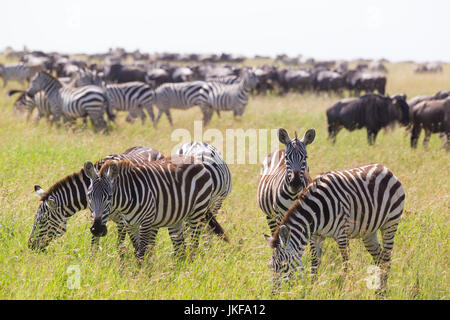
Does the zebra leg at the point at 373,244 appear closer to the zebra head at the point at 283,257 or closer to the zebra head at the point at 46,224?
the zebra head at the point at 283,257

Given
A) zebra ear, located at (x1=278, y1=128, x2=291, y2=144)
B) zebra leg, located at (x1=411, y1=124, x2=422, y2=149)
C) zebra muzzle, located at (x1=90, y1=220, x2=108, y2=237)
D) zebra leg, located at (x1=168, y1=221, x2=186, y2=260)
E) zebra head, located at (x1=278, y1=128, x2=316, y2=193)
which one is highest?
zebra ear, located at (x1=278, y1=128, x2=291, y2=144)

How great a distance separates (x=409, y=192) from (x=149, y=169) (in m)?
5.21

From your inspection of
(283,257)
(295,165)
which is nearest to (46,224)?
(283,257)

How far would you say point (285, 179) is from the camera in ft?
18.8

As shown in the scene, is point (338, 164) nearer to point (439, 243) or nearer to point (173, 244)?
point (439, 243)

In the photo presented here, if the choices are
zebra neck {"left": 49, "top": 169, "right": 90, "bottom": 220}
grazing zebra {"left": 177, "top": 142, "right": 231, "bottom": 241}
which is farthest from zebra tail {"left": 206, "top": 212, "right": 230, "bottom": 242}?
zebra neck {"left": 49, "top": 169, "right": 90, "bottom": 220}

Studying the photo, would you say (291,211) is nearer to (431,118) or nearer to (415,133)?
(431,118)

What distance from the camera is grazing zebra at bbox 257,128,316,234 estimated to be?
5.49 metres

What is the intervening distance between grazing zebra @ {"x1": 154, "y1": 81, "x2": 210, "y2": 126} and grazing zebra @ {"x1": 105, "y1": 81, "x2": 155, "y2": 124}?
617 mm

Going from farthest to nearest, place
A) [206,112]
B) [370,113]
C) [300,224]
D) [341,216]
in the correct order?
[206,112]
[370,113]
[341,216]
[300,224]

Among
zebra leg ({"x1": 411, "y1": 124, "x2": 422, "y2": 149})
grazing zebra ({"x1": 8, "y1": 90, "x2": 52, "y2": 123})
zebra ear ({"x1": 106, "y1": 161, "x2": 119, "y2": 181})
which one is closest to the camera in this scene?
zebra ear ({"x1": 106, "y1": 161, "x2": 119, "y2": 181})

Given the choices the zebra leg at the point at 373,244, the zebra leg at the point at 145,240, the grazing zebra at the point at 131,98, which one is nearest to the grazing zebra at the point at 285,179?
the zebra leg at the point at 373,244

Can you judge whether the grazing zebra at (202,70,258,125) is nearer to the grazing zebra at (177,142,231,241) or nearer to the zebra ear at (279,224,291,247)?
the grazing zebra at (177,142,231,241)

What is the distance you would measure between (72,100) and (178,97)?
4.77 m
